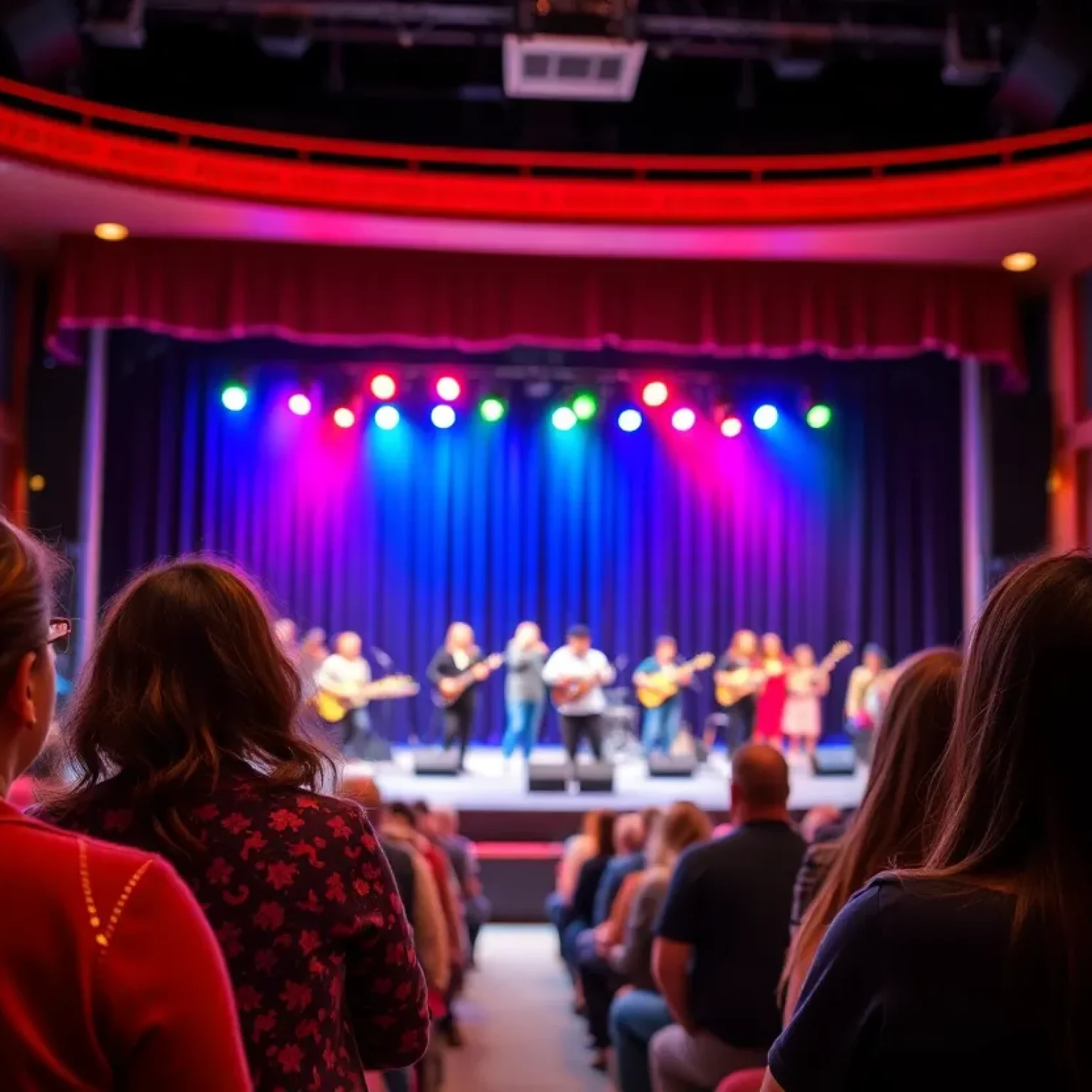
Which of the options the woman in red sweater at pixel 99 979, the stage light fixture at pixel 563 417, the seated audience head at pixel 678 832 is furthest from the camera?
the stage light fixture at pixel 563 417

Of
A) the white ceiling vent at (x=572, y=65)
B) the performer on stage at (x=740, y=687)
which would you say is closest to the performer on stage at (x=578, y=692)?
the performer on stage at (x=740, y=687)

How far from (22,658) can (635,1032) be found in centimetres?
313

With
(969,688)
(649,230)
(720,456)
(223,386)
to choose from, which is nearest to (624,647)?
(720,456)

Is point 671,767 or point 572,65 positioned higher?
point 572,65

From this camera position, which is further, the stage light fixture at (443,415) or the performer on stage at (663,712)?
the stage light fixture at (443,415)

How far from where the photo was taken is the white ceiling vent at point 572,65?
25.9 ft

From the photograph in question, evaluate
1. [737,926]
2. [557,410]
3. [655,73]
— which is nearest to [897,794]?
[737,926]

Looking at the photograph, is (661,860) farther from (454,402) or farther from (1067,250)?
(454,402)

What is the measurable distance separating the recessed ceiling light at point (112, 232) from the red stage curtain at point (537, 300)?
0.06 m

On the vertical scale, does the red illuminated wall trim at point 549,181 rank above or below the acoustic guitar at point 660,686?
above

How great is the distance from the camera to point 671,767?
10.3 metres

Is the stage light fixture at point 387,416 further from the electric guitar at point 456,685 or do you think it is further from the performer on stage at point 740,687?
the performer on stage at point 740,687

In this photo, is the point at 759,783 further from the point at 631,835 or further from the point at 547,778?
the point at 547,778

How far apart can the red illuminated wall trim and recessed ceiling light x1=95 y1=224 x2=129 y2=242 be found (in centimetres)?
62
